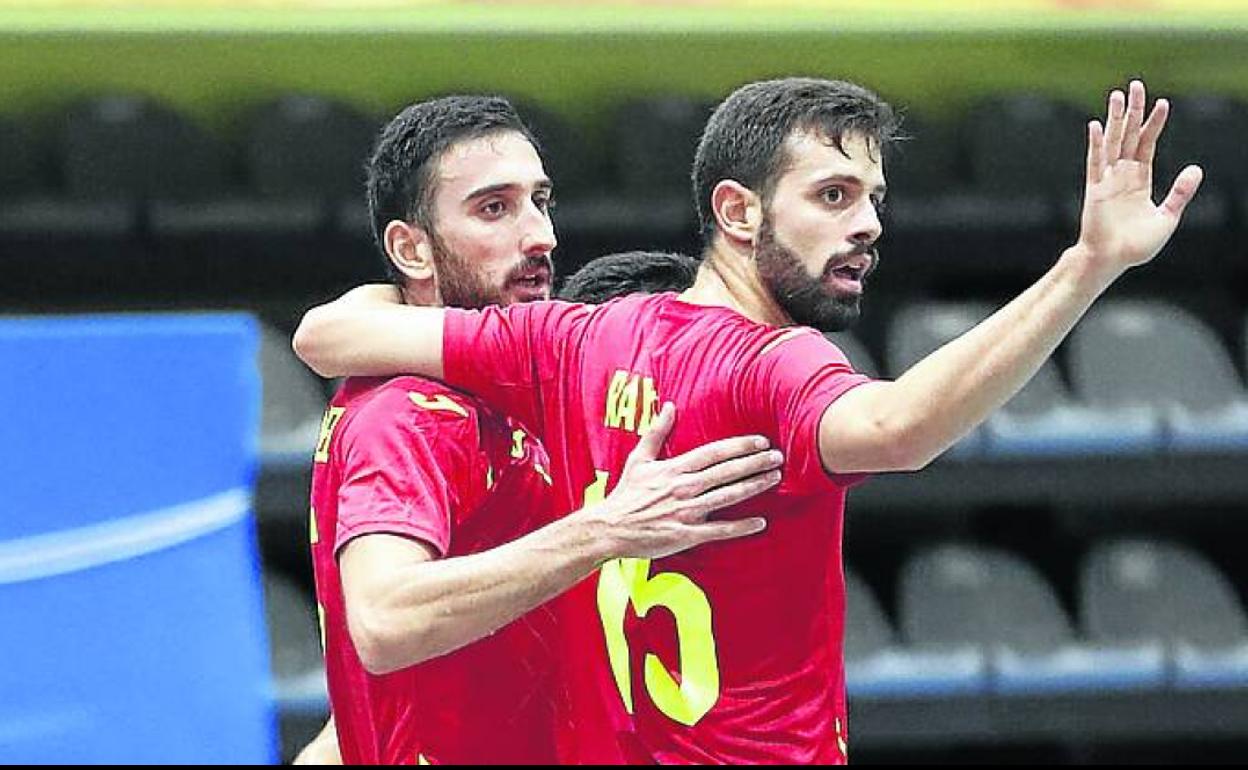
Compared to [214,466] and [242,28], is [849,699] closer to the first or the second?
[242,28]

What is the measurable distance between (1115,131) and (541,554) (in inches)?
26.1

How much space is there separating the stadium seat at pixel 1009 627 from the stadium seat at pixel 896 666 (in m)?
0.04

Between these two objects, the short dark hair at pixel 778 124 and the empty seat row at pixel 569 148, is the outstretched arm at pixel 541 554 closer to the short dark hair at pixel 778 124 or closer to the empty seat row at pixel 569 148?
the short dark hair at pixel 778 124

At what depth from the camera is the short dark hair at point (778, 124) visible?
2.56 meters

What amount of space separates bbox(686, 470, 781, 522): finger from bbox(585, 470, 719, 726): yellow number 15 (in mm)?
270

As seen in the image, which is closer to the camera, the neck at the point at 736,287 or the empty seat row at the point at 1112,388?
the neck at the point at 736,287

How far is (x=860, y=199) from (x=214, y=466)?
0.85 metres

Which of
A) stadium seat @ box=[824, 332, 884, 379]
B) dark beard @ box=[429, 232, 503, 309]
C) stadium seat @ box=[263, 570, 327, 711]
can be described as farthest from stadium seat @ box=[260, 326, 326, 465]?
dark beard @ box=[429, 232, 503, 309]

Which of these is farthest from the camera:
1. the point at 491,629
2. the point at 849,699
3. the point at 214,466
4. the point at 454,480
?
the point at 849,699

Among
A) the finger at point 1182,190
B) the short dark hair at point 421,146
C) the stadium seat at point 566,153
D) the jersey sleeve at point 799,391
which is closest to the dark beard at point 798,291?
the jersey sleeve at point 799,391

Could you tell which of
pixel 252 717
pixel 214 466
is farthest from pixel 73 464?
pixel 252 717

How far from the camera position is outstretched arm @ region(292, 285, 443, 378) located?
2697 mm

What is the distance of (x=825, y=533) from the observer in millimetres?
2617

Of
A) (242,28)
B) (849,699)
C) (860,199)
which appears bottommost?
(849,699)
